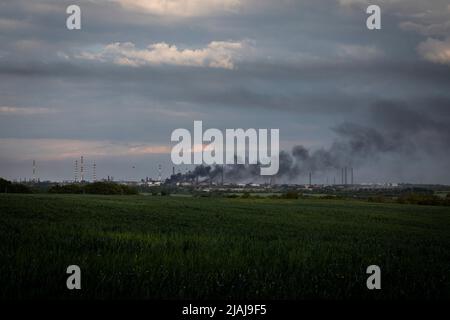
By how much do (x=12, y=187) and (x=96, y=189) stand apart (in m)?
23.3

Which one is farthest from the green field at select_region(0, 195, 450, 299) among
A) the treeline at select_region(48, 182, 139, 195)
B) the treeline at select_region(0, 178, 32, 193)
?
the treeline at select_region(48, 182, 139, 195)

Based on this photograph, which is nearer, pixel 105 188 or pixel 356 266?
pixel 356 266

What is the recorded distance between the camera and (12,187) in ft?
328

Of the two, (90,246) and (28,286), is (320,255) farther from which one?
(28,286)

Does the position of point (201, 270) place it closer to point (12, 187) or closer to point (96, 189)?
point (12, 187)

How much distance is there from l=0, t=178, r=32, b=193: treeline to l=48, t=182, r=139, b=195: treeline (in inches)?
430

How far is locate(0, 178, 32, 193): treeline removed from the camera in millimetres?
98625

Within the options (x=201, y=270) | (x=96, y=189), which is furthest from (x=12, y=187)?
(x=201, y=270)

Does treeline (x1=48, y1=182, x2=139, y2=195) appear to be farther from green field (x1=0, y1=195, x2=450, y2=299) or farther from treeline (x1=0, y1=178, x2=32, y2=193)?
green field (x1=0, y1=195, x2=450, y2=299)

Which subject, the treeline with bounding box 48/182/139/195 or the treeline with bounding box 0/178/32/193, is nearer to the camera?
the treeline with bounding box 0/178/32/193
